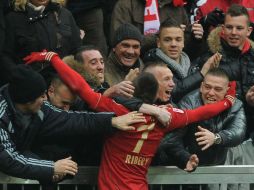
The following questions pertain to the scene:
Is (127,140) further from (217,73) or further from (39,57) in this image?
(217,73)

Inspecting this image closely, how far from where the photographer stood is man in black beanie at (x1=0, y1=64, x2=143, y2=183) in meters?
6.02

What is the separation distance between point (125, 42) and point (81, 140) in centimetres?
166

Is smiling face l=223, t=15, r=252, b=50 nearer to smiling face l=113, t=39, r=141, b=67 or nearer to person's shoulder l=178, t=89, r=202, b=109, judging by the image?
smiling face l=113, t=39, r=141, b=67

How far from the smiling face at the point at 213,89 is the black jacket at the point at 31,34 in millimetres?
1477

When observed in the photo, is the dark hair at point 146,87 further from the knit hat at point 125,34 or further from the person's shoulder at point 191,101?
the knit hat at point 125,34

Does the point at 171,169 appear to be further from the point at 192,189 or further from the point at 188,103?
the point at 188,103

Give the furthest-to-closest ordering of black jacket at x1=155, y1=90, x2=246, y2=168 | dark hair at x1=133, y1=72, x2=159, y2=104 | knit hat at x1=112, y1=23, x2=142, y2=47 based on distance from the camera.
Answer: knit hat at x1=112, y1=23, x2=142, y2=47 → black jacket at x1=155, y1=90, x2=246, y2=168 → dark hair at x1=133, y1=72, x2=159, y2=104

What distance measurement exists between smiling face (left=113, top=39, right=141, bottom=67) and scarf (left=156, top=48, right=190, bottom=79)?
9.7 inches

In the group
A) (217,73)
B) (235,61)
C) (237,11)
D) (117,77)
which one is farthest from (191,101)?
(237,11)

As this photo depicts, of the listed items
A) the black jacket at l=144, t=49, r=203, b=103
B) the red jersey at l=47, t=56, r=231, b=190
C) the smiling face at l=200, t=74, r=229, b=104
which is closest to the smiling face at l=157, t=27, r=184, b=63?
the black jacket at l=144, t=49, r=203, b=103

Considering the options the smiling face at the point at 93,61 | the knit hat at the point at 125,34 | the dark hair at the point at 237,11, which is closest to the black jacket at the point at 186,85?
the knit hat at the point at 125,34

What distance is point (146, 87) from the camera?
6504 millimetres

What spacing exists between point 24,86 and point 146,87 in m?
1.06

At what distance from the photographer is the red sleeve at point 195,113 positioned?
6.67 metres
